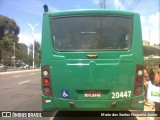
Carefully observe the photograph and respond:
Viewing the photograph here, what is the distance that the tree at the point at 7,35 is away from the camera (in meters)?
98.3

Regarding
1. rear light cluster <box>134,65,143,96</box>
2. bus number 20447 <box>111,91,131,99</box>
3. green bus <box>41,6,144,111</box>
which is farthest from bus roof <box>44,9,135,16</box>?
bus number 20447 <box>111,91,131,99</box>

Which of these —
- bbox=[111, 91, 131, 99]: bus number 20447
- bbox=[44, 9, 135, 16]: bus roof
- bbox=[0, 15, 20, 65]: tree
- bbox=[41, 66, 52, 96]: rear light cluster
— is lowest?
bbox=[111, 91, 131, 99]: bus number 20447

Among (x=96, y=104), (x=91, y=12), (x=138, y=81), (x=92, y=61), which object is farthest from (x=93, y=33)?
(x=96, y=104)

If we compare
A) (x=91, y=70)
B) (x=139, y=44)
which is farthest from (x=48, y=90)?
(x=139, y=44)

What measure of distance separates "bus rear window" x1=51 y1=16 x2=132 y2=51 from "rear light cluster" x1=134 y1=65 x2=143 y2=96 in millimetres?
570

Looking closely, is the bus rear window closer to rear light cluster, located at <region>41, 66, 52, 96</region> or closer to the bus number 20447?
rear light cluster, located at <region>41, 66, 52, 96</region>

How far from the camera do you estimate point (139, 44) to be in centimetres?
749

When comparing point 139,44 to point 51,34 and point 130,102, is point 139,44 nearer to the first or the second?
point 130,102

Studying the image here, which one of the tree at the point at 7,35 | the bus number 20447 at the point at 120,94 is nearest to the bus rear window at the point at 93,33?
the bus number 20447 at the point at 120,94

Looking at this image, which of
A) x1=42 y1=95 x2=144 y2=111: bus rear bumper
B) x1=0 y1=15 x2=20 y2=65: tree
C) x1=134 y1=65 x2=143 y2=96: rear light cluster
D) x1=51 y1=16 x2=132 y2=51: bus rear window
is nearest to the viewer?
x1=42 y1=95 x2=144 y2=111: bus rear bumper

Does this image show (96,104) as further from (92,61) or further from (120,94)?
(92,61)

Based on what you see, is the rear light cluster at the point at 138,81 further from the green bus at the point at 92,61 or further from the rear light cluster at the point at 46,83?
the rear light cluster at the point at 46,83

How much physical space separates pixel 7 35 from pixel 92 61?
104262mm

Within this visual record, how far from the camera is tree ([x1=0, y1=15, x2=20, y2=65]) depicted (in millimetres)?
98300
